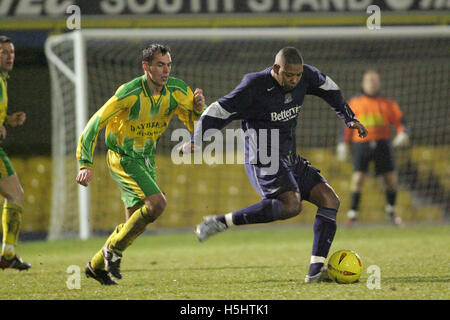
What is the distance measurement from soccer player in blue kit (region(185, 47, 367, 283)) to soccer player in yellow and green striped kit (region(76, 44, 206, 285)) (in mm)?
510

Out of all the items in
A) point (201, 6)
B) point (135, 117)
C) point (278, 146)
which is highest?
point (201, 6)

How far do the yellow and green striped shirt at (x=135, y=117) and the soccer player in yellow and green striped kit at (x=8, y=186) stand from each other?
1.54 meters

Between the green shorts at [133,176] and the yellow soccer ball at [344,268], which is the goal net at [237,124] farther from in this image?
the yellow soccer ball at [344,268]

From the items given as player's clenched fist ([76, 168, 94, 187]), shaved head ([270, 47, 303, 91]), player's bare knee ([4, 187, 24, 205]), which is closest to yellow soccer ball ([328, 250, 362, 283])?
shaved head ([270, 47, 303, 91])

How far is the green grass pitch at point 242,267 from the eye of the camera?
214 inches

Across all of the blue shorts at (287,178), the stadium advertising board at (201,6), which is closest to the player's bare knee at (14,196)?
the blue shorts at (287,178)

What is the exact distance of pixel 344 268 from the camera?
5.77 m

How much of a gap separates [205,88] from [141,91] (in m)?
7.47

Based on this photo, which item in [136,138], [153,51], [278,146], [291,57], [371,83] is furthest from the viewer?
[371,83]

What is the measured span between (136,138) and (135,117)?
0.20 meters

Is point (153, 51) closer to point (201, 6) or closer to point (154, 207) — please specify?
point (154, 207)

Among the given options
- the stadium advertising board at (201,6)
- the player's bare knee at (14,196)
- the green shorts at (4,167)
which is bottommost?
the player's bare knee at (14,196)

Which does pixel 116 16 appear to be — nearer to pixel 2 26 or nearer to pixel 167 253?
pixel 2 26

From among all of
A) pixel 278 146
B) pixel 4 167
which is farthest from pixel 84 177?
pixel 4 167
